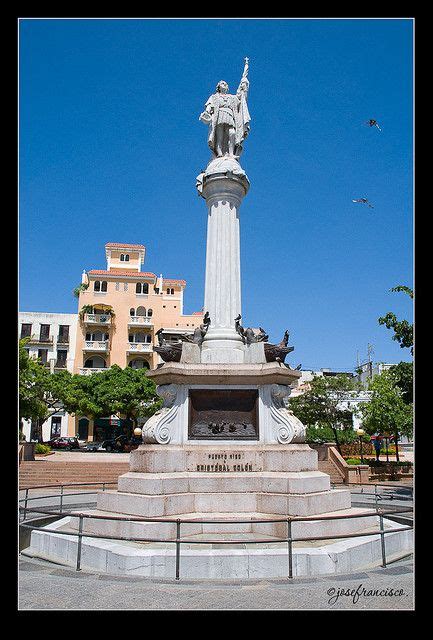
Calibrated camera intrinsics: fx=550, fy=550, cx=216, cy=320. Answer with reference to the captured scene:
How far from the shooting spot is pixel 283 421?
1171 centimetres

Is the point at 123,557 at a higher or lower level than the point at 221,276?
lower

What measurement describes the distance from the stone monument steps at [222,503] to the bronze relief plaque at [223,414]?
1.34 metres

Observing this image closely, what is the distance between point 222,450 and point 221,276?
4558 millimetres

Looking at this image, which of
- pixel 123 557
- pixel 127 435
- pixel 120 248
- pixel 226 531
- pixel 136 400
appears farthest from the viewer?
pixel 120 248

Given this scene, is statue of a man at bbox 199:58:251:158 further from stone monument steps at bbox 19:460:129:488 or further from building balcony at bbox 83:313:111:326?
building balcony at bbox 83:313:111:326

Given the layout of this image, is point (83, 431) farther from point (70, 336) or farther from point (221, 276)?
point (221, 276)

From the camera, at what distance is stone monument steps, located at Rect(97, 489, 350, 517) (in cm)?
1016

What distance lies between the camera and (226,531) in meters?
10.2

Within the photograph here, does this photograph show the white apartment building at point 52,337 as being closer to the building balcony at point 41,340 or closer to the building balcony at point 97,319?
the building balcony at point 41,340

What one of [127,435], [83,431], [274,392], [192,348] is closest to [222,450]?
[274,392]

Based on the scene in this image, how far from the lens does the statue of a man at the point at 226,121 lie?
1518 cm

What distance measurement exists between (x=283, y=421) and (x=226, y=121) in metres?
8.40

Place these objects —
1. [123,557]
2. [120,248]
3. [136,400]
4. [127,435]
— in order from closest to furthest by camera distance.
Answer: [123,557] < [136,400] < [127,435] < [120,248]

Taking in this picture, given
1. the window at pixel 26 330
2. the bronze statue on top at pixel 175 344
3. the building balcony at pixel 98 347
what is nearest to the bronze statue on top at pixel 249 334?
the bronze statue on top at pixel 175 344
